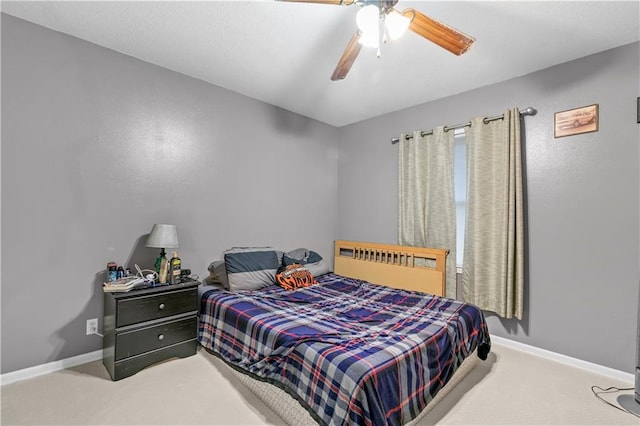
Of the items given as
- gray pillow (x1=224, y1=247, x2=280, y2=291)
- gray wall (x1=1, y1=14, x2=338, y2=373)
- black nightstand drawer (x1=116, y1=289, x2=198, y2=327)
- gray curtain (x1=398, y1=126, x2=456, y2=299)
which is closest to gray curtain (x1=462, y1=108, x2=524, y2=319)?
gray curtain (x1=398, y1=126, x2=456, y2=299)

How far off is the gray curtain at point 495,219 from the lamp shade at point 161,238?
293 centimetres

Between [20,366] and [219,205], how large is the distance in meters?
1.95

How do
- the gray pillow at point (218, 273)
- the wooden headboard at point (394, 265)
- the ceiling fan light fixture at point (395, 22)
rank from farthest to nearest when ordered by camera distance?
the wooden headboard at point (394, 265), the gray pillow at point (218, 273), the ceiling fan light fixture at point (395, 22)

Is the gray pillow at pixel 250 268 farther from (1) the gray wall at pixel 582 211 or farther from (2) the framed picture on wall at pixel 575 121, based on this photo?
(2) the framed picture on wall at pixel 575 121

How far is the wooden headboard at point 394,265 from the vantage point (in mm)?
3314

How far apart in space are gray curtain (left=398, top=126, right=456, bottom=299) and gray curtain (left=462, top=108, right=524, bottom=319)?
20 cm

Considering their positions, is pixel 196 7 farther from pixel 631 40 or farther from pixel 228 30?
pixel 631 40

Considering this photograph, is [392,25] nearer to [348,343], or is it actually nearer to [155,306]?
[348,343]

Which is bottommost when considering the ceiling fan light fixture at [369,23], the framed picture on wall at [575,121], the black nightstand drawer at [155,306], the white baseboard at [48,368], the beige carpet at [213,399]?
the beige carpet at [213,399]

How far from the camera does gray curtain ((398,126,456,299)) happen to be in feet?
11.0

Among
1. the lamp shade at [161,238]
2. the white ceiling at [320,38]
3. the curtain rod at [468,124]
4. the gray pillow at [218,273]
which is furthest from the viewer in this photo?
the gray pillow at [218,273]

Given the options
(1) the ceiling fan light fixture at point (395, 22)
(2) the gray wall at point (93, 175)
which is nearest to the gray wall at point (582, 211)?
(1) the ceiling fan light fixture at point (395, 22)

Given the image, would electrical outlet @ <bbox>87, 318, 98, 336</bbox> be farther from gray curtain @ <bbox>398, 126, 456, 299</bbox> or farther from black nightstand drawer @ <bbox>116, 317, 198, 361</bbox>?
gray curtain @ <bbox>398, 126, 456, 299</bbox>

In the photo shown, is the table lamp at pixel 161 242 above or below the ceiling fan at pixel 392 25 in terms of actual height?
below
